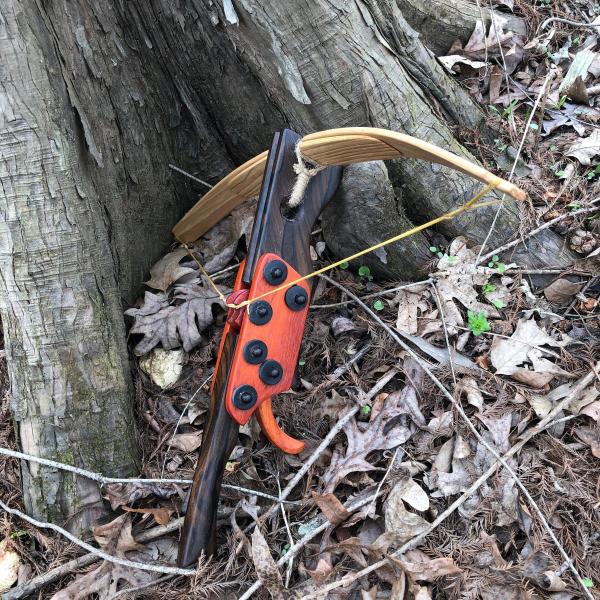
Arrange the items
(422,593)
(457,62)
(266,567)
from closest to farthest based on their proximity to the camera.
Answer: (422,593)
(266,567)
(457,62)

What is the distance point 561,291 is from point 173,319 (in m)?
1.72

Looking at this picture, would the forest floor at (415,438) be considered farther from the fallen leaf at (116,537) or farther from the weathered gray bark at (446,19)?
the weathered gray bark at (446,19)

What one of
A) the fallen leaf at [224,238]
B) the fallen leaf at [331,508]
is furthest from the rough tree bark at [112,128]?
the fallen leaf at [331,508]

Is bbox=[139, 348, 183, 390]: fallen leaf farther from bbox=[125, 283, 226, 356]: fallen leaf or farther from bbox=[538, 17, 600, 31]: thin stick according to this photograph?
bbox=[538, 17, 600, 31]: thin stick

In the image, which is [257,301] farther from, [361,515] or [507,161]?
[507,161]

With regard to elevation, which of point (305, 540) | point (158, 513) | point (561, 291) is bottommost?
point (305, 540)

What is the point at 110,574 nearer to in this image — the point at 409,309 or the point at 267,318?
the point at 267,318

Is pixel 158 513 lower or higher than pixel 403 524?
higher

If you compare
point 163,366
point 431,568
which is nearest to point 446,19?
point 163,366

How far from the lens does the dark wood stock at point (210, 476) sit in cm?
203

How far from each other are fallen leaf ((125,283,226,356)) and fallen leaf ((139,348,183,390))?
0.10 ft

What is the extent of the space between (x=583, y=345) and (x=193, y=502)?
5.48 ft

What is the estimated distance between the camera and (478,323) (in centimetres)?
241

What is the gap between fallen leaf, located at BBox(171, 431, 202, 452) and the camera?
7.91ft
